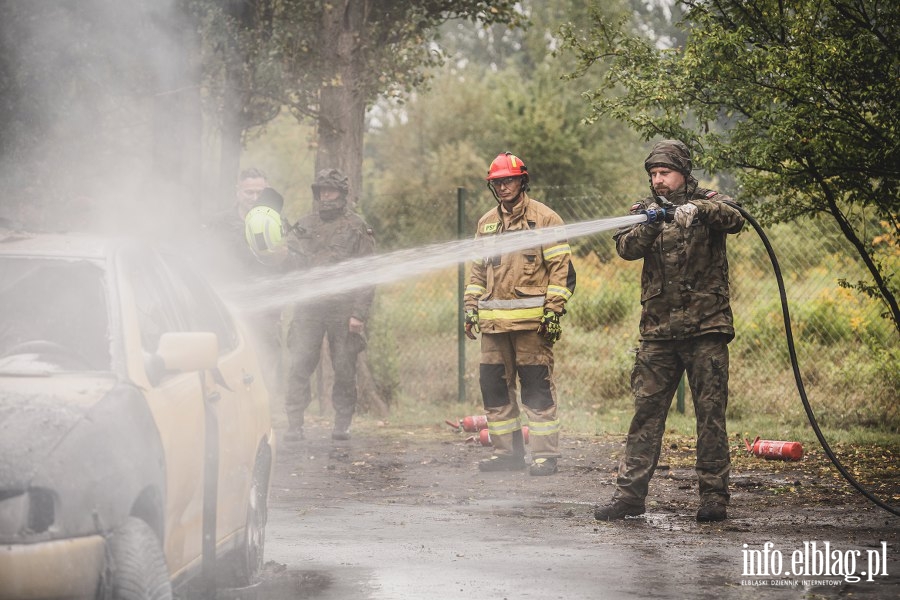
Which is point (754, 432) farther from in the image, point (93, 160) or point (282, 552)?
point (93, 160)

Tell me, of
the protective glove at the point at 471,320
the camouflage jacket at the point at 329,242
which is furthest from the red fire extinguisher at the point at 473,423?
the protective glove at the point at 471,320

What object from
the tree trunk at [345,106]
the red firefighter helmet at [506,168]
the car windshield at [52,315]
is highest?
the tree trunk at [345,106]

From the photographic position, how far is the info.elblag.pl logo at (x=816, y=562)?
5.27 m

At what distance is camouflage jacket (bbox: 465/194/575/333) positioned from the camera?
8.37 metres

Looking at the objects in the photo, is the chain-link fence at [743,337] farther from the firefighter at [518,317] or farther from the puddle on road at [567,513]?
the puddle on road at [567,513]

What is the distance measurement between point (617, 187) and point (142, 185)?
566 inches

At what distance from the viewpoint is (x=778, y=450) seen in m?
8.84

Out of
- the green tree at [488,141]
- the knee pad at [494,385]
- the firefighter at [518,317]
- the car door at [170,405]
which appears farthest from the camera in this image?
the green tree at [488,141]

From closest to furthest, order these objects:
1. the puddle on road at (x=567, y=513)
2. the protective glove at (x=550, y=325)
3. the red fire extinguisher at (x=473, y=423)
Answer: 1. the puddle on road at (x=567, y=513)
2. the protective glove at (x=550, y=325)
3. the red fire extinguisher at (x=473, y=423)

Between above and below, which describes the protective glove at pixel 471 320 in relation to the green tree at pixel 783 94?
below

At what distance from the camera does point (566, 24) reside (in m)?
8.90

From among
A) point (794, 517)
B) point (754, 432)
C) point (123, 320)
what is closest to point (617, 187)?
point (754, 432)

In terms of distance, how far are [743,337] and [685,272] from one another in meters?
6.33

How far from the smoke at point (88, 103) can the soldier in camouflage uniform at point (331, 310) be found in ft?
6.41
